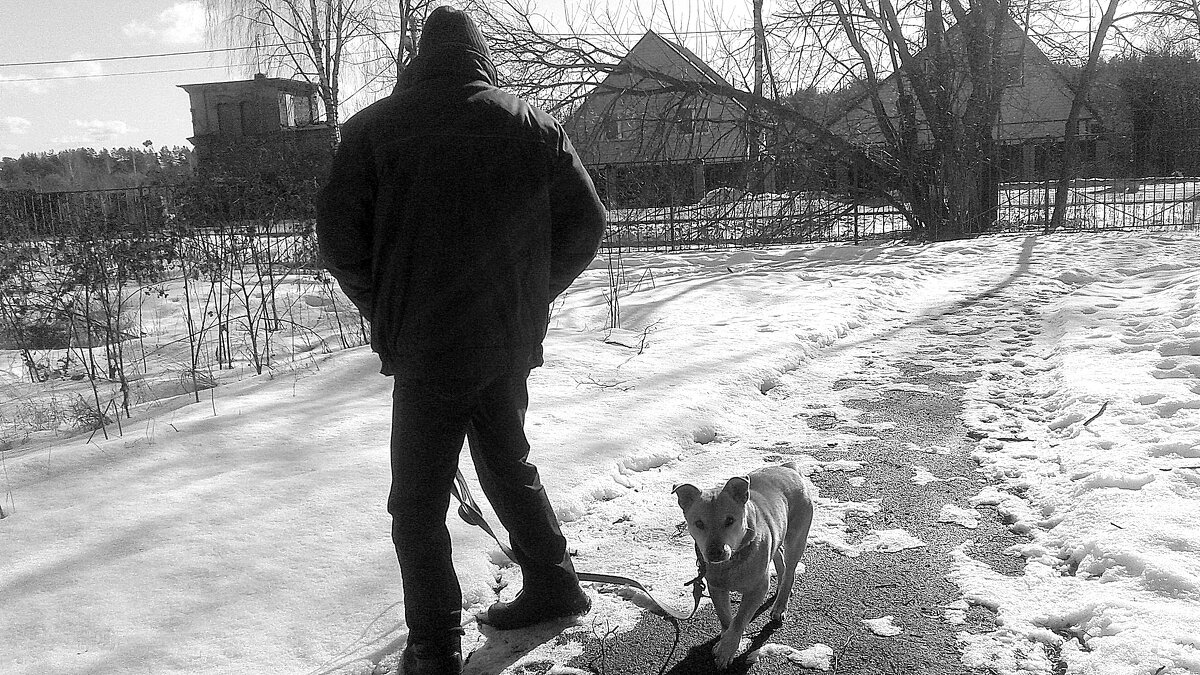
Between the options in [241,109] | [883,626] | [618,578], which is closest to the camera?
[883,626]

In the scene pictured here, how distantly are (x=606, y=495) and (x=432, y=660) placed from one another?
5.53 ft

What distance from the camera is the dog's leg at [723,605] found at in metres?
2.78

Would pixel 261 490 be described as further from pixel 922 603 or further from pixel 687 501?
pixel 922 603

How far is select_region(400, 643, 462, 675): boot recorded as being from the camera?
2.65 metres

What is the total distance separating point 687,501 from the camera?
2723 millimetres

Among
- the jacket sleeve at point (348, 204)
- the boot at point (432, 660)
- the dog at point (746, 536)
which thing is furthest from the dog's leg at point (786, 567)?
the jacket sleeve at point (348, 204)

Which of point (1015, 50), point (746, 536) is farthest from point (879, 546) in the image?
point (1015, 50)

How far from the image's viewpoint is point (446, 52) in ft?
8.39

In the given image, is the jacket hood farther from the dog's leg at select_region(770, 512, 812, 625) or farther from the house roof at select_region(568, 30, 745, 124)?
the house roof at select_region(568, 30, 745, 124)

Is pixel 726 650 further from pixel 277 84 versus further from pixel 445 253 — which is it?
pixel 277 84

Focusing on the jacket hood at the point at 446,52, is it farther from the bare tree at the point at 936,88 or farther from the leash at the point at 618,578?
the bare tree at the point at 936,88

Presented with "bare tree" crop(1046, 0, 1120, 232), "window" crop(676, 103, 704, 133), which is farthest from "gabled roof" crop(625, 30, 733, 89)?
"bare tree" crop(1046, 0, 1120, 232)

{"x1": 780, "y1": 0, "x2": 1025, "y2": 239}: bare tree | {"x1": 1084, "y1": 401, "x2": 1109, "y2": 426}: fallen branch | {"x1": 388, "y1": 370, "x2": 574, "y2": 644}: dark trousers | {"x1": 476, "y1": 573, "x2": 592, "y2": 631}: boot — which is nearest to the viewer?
{"x1": 388, "y1": 370, "x2": 574, "y2": 644}: dark trousers

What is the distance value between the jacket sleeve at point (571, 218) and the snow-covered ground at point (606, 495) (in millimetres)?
1276
